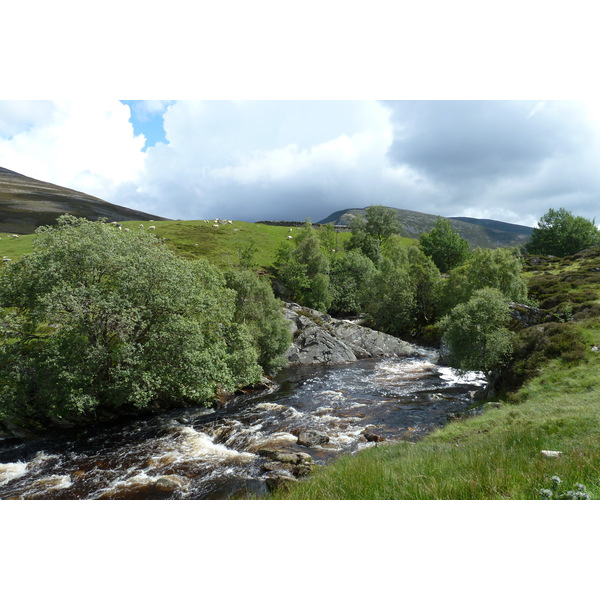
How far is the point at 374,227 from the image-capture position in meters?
114

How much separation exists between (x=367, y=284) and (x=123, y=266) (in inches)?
2381

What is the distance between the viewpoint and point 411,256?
88.3 metres

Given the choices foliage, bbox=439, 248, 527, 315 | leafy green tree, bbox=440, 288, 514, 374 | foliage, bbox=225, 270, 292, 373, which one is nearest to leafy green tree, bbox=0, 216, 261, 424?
foliage, bbox=225, 270, 292, 373

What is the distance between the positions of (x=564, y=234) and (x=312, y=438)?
14317cm

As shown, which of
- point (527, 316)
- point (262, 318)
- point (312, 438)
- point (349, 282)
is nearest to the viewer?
point (312, 438)

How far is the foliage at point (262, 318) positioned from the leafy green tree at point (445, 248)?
7838 centimetres

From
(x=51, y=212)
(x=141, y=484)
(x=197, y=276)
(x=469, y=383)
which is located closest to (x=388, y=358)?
(x=469, y=383)

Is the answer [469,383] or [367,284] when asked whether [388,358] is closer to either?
[469,383]

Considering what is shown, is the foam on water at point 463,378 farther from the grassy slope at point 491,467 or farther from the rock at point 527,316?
the grassy slope at point 491,467

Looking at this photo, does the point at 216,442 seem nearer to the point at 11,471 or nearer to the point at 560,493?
the point at 11,471

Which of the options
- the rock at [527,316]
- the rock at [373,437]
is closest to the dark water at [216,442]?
the rock at [373,437]

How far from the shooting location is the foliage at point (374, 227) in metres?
109

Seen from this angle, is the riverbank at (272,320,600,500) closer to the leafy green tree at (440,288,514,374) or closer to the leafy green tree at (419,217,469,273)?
the leafy green tree at (440,288,514,374)

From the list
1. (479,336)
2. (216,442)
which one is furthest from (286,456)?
(479,336)
